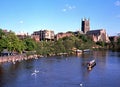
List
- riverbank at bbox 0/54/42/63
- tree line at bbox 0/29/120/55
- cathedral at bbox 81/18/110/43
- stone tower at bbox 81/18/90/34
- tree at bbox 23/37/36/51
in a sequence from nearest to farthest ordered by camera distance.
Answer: riverbank at bbox 0/54/42/63
tree line at bbox 0/29/120/55
tree at bbox 23/37/36/51
cathedral at bbox 81/18/110/43
stone tower at bbox 81/18/90/34

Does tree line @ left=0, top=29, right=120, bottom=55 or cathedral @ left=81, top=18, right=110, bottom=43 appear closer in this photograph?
tree line @ left=0, top=29, right=120, bottom=55

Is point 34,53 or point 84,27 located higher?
point 84,27

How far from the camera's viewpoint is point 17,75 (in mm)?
40000

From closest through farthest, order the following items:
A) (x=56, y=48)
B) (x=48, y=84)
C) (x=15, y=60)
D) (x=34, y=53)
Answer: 1. (x=48, y=84)
2. (x=15, y=60)
3. (x=34, y=53)
4. (x=56, y=48)

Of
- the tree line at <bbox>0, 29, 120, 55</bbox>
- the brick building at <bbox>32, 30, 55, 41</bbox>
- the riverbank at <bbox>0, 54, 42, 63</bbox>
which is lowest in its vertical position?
the riverbank at <bbox>0, 54, 42, 63</bbox>

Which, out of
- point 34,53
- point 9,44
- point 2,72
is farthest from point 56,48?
point 2,72

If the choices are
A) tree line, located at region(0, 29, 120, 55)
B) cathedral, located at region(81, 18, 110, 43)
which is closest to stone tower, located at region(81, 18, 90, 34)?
cathedral, located at region(81, 18, 110, 43)

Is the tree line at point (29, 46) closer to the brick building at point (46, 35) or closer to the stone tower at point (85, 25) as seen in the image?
the brick building at point (46, 35)

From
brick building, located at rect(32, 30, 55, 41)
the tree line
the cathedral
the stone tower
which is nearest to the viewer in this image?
the tree line

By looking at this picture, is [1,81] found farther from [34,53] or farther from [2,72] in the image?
[34,53]

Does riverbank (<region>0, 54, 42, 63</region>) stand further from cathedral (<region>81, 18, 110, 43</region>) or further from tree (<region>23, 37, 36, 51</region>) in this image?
cathedral (<region>81, 18, 110, 43</region>)

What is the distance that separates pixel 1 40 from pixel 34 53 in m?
15.2

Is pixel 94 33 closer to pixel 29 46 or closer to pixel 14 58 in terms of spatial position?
pixel 29 46

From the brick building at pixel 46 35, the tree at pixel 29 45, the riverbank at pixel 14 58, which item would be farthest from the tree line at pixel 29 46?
the brick building at pixel 46 35
